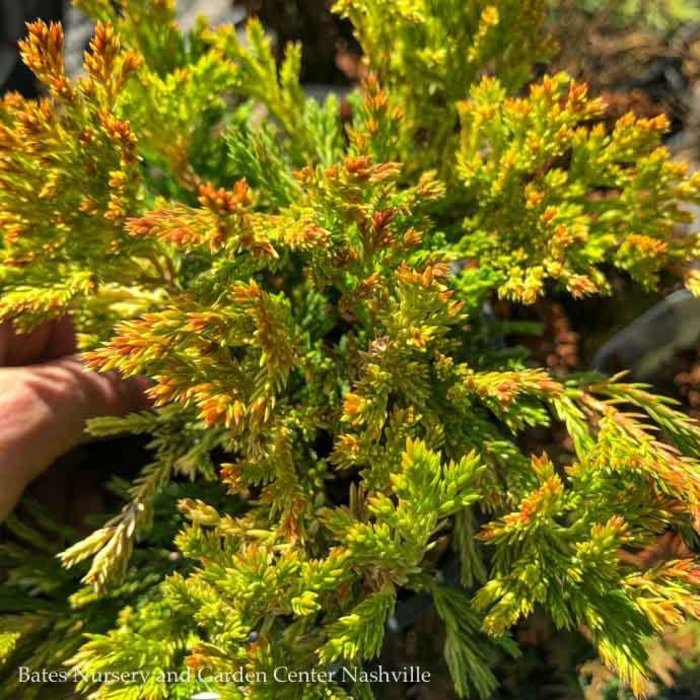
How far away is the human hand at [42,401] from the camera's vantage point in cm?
88

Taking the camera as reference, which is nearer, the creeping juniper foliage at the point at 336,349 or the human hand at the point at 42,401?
the creeping juniper foliage at the point at 336,349

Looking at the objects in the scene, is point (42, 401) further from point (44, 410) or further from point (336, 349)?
point (336, 349)

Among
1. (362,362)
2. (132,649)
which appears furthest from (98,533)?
(362,362)

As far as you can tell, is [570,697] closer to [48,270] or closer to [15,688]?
[15,688]

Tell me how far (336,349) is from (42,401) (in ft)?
1.33

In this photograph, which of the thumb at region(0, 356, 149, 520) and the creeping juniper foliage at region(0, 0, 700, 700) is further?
the thumb at region(0, 356, 149, 520)

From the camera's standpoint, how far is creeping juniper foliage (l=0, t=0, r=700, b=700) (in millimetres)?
736

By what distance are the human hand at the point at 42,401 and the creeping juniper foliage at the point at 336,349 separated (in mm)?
74

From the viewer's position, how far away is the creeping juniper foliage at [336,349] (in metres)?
0.74

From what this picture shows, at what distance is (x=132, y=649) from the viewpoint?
2.69 ft

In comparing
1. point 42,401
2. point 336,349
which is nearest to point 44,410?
point 42,401

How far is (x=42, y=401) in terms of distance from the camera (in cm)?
91

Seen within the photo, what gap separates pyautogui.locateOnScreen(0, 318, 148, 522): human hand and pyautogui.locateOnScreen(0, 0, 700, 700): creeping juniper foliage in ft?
0.24

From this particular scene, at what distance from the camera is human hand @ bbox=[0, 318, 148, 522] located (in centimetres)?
88
